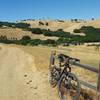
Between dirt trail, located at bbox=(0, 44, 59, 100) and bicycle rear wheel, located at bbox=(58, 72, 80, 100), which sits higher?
bicycle rear wheel, located at bbox=(58, 72, 80, 100)

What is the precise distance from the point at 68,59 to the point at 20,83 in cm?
393

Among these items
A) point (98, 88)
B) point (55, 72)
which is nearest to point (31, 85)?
point (55, 72)

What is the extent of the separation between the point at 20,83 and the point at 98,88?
20.7 feet

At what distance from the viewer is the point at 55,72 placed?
13.0 m

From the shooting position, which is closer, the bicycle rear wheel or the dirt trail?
the bicycle rear wheel

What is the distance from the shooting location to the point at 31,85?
47.2ft

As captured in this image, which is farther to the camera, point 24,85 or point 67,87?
point 24,85

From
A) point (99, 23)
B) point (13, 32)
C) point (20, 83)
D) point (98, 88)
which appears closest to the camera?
point (98, 88)

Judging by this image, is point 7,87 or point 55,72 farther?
point 7,87

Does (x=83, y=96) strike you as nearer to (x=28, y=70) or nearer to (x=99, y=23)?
(x=28, y=70)

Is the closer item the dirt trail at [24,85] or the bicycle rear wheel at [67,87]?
the bicycle rear wheel at [67,87]

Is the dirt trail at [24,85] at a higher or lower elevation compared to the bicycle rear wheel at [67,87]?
lower

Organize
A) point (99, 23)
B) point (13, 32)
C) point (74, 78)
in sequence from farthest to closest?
point (99, 23)
point (13, 32)
point (74, 78)

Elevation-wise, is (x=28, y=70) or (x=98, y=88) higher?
(x=98, y=88)
